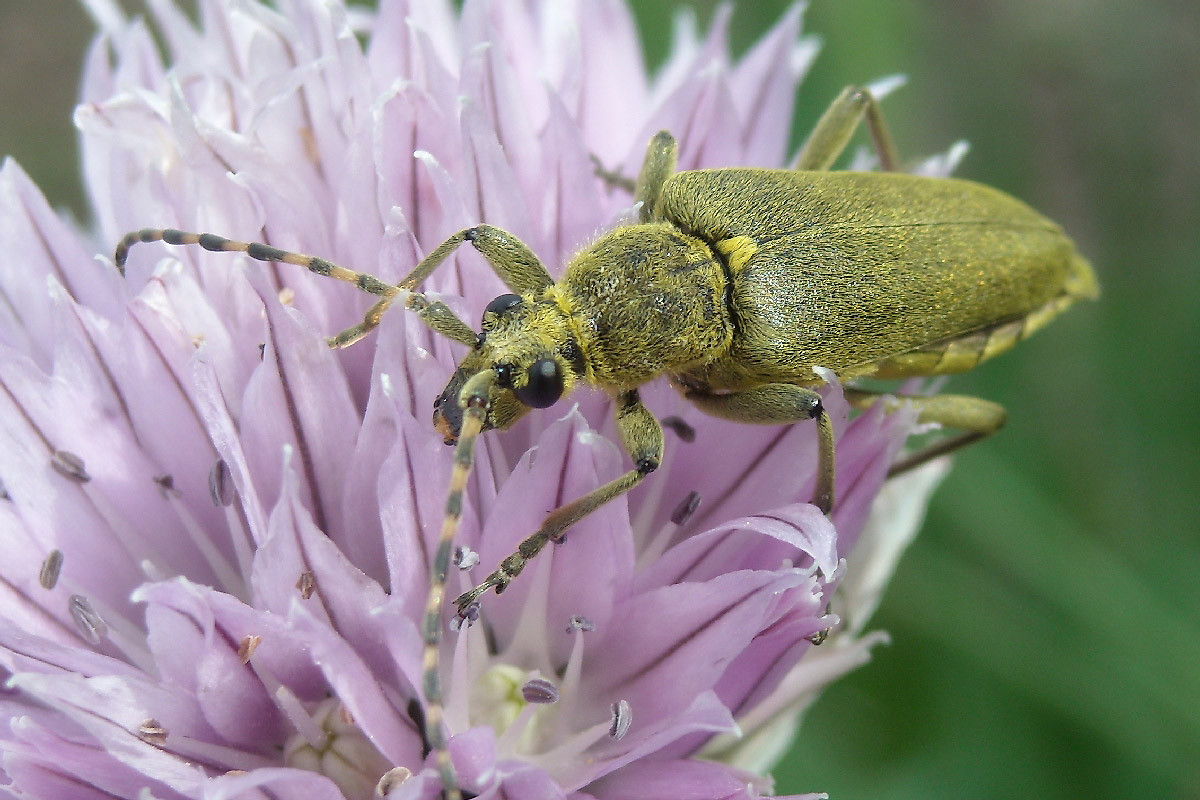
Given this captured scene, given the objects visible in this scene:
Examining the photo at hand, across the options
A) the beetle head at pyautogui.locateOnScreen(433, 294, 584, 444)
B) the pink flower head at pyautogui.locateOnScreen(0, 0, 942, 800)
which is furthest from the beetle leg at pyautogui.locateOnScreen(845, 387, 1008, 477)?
the beetle head at pyautogui.locateOnScreen(433, 294, 584, 444)

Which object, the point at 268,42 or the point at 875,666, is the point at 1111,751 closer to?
the point at 875,666

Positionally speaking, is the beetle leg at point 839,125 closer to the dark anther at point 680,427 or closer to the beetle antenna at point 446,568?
the dark anther at point 680,427

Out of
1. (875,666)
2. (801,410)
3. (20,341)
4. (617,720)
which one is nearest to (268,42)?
(20,341)

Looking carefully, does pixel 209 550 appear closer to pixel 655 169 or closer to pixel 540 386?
pixel 540 386

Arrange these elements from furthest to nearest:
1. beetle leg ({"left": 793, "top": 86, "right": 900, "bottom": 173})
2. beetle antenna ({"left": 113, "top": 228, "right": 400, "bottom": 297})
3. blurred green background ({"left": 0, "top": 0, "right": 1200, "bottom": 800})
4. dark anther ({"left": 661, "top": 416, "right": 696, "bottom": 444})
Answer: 1. blurred green background ({"left": 0, "top": 0, "right": 1200, "bottom": 800})
2. beetle leg ({"left": 793, "top": 86, "right": 900, "bottom": 173})
3. dark anther ({"left": 661, "top": 416, "right": 696, "bottom": 444})
4. beetle antenna ({"left": 113, "top": 228, "right": 400, "bottom": 297})

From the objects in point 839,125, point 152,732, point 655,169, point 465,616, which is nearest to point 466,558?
point 465,616

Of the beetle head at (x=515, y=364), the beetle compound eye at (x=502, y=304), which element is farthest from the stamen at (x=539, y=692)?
the beetle compound eye at (x=502, y=304)

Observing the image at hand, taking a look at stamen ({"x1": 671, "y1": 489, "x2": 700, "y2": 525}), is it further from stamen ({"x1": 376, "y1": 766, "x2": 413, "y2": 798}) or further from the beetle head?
stamen ({"x1": 376, "y1": 766, "x2": 413, "y2": 798})

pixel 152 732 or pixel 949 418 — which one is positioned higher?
pixel 152 732
